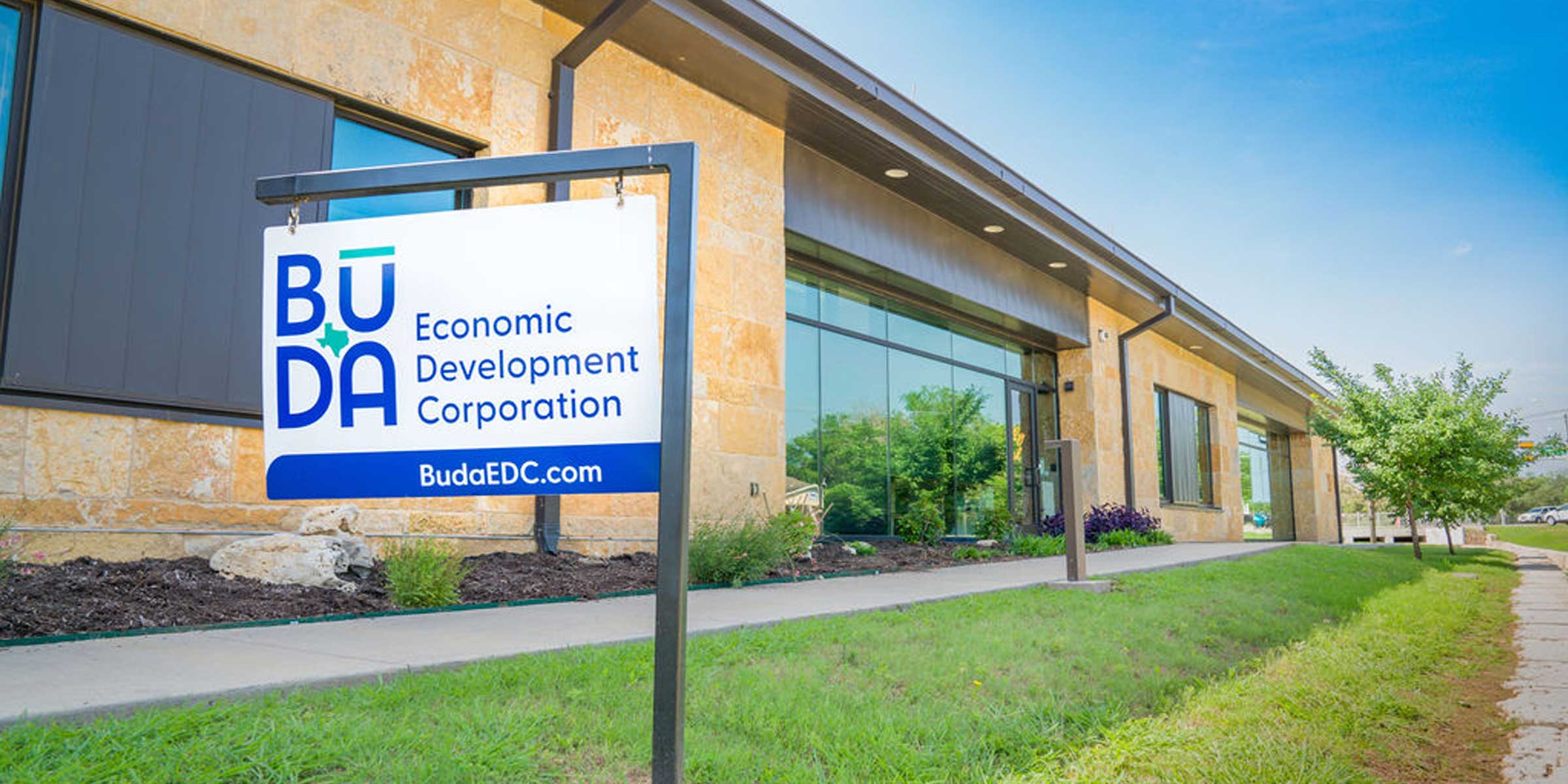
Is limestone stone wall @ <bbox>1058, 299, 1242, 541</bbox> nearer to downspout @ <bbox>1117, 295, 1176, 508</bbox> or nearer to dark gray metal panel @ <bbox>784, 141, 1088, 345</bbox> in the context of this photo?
downspout @ <bbox>1117, 295, 1176, 508</bbox>

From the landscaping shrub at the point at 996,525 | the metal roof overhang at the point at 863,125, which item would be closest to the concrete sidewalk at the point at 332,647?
the metal roof overhang at the point at 863,125

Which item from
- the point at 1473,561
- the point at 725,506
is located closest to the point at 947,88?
the point at 1473,561

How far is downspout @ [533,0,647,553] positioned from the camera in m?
6.97

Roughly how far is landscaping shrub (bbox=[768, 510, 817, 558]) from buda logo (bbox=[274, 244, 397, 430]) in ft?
17.9

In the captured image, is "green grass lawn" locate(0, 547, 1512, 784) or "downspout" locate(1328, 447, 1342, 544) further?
"downspout" locate(1328, 447, 1342, 544)

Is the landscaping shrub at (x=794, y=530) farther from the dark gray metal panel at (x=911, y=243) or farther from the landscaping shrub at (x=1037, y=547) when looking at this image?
the landscaping shrub at (x=1037, y=547)

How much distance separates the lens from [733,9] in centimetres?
758

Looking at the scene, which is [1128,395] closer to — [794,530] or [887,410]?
[887,410]

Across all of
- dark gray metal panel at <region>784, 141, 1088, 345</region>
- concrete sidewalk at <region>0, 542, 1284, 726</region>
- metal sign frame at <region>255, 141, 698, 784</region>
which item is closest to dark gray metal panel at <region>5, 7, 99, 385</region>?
concrete sidewalk at <region>0, 542, 1284, 726</region>

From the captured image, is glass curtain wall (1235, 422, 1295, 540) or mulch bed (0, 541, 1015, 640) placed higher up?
glass curtain wall (1235, 422, 1295, 540)

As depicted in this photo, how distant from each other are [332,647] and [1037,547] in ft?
30.8

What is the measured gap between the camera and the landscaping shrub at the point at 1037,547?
1137cm

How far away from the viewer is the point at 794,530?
7914mm

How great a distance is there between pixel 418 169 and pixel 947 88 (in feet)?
70.9
